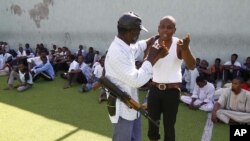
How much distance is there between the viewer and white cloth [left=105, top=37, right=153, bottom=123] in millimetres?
2447

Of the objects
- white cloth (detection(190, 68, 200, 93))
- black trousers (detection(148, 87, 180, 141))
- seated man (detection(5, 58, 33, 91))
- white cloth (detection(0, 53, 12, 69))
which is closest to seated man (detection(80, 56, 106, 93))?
seated man (detection(5, 58, 33, 91))

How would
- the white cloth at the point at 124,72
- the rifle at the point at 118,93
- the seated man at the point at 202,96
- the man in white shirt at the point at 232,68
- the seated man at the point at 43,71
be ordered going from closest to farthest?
the white cloth at the point at 124,72, the rifle at the point at 118,93, the seated man at the point at 202,96, the man in white shirt at the point at 232,68, the seated man at the point at 43,71

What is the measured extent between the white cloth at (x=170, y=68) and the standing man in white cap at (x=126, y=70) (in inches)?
20.5

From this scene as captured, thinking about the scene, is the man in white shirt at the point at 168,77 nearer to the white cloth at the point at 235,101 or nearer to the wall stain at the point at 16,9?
the white cloth at the point at 235,101

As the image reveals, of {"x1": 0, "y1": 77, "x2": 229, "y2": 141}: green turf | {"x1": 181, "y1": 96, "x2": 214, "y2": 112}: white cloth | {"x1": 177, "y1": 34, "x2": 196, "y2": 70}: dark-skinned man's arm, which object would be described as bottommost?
{"x1": 0, "y1": 77, "x2": 229, "y2": 141}: green turf

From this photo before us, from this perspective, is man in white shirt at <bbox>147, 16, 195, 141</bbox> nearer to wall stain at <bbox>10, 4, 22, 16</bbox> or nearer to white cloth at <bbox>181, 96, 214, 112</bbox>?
white cloth at <bbox>181, 96, 214, 112</bbox>

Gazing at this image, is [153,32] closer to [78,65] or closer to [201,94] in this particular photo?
Answer: [78,65]

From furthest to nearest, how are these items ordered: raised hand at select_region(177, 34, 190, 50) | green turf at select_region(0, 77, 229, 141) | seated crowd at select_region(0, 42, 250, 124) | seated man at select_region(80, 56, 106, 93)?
seated man at select_region(80, 56, 106, 93) → seated crowd at select_region(0, 42, 250, 124) → green turf at select_region(0, 77, 229, 141) → raised hand at select_region(177, 34, 190, 50)

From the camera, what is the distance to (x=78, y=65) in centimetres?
912

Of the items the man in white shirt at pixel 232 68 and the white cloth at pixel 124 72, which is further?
the man in white shirt at pixel 232 68

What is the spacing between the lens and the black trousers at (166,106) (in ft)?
10.8

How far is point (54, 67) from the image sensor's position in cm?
1068

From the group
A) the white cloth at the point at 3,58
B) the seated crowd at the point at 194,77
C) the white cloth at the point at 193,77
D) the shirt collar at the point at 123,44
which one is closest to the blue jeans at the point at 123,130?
the shirt collar at the point at 123,44

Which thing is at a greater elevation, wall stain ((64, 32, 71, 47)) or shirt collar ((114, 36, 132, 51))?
shirt collar ((114, 36, 132, 51))
